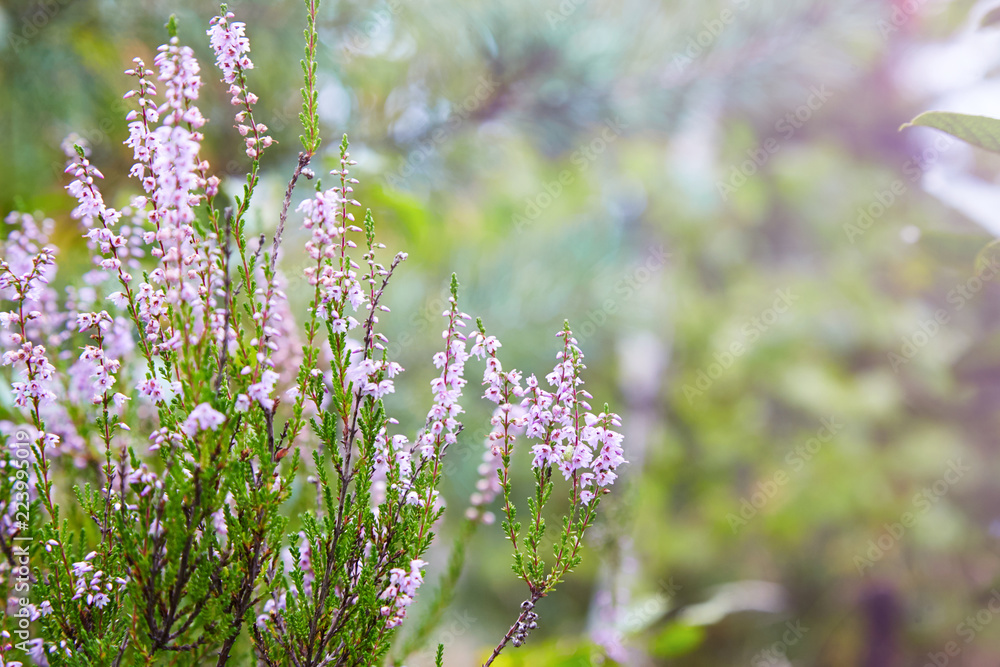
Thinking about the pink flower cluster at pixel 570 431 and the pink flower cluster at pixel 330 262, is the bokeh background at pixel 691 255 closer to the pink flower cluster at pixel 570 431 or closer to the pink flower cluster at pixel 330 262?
the pink flower cluster at pixel 570 431

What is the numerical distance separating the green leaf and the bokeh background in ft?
0.62

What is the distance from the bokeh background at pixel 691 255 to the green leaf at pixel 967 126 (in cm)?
19

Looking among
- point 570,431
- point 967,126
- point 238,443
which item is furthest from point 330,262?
point 967,126

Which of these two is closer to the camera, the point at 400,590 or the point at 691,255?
the point at 400,590

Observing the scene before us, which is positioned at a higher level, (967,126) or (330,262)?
(967,126)

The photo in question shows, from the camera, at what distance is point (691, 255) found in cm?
483

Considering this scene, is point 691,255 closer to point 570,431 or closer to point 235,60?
point 570,431

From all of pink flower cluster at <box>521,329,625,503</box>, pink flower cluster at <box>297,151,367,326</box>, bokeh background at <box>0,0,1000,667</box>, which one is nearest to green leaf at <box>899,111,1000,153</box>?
bokeh background at <box>0,0,1000,667</box>

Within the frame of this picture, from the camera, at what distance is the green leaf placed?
82cm

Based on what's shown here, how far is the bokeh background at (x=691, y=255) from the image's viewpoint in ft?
5.49

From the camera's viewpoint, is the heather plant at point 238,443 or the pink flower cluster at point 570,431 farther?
the pink flower cluster at point 570,431

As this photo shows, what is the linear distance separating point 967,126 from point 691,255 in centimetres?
411

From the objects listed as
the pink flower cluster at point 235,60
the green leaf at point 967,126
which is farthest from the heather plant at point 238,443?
the green leaf at point 967,126

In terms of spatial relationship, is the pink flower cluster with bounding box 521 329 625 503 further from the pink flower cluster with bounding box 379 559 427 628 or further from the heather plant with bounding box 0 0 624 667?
the pink flower cluster with bounding box 379 559 427 628
